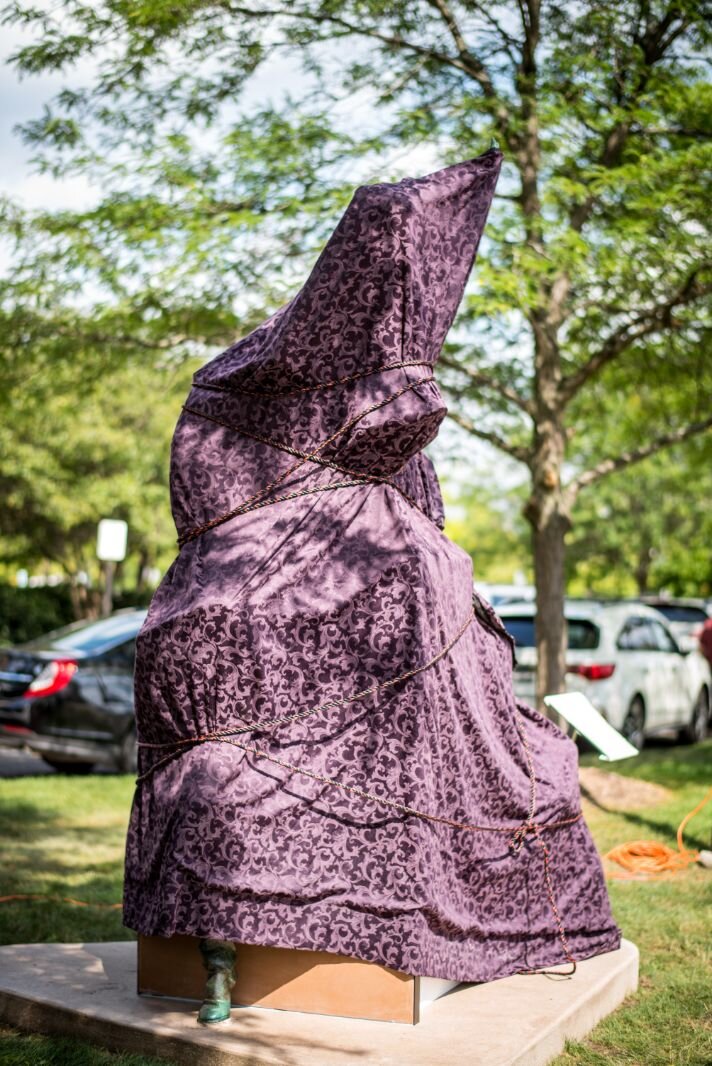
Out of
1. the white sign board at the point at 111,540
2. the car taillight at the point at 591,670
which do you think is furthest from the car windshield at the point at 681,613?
the white sign board at the point at 111,540

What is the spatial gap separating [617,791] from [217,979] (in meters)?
7.21

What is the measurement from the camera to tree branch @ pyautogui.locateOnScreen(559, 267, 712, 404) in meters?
9.94

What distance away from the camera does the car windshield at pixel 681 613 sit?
1994 cm

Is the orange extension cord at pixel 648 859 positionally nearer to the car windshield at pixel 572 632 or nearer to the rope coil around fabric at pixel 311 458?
the rope coil around fabric at pixel 311 458

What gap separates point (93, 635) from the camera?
12.1 meters

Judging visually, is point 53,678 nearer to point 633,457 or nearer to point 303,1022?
point 633,457

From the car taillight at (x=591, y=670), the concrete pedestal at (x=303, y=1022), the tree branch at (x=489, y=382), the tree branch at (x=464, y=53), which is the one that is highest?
the tree branch at (x=464, y=53)

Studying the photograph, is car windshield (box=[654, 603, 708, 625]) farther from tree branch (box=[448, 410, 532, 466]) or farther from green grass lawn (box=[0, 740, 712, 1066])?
tree branch (box=[448, 410, 532, 466])

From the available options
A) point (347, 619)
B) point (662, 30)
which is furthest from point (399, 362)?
point (662, 30)

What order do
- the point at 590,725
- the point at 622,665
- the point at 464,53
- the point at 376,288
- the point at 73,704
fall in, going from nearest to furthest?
the point at 376,288 < the point at 590,725 < the point at 464,53 < the point at 73,704 < the point at 622,665

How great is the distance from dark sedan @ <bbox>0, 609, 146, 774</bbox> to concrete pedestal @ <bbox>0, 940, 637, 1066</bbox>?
6265 mm

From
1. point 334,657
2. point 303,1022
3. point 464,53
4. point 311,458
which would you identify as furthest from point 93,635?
point 303,1022

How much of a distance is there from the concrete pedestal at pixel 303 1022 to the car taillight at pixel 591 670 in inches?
303

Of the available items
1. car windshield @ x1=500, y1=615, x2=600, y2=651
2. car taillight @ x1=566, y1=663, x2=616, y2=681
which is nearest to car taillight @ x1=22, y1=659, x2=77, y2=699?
car windshield @ x1=500, y1=615, x2=600, y2=651
